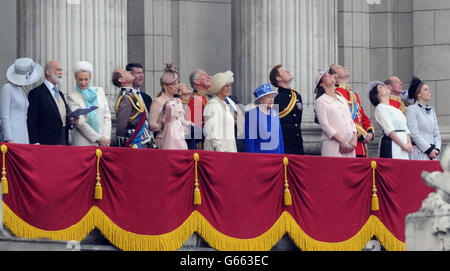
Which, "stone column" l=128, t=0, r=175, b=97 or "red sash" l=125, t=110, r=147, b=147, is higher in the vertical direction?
"stone column" l=128, t=0, r=175, b=97

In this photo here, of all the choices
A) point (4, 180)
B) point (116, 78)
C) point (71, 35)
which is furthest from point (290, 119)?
point (4, 180)

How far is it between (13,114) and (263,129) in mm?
3046

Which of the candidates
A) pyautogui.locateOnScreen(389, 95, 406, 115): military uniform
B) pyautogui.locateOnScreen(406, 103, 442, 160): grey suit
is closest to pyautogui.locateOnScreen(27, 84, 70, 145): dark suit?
pyautogui.locateOnScreen(406, 103, 442, 160): grey suit

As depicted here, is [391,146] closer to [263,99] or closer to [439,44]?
[263,99]

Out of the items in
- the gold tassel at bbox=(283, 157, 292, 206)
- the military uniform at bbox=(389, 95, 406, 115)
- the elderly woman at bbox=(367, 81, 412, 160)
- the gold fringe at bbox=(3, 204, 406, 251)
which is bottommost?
the gold fringe at bbox=(3, 204, 406, 251)

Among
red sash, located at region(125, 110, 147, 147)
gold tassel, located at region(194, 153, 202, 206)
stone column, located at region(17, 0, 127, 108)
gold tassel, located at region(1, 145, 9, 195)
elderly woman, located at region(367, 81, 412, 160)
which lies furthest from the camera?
stone column, located at region(17, 0, 127, 108)

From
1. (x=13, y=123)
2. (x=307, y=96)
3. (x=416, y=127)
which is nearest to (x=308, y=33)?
(x=307, y=96)

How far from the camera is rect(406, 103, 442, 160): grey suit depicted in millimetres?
19078

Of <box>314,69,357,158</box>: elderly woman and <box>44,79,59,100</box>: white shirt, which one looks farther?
<box>314,69,357,158</box>: elderly woman

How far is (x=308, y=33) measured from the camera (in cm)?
2075

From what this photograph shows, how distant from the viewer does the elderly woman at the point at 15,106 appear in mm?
16422

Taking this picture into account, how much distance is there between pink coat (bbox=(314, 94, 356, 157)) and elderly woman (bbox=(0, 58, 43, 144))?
372cm

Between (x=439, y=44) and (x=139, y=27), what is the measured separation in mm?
5228

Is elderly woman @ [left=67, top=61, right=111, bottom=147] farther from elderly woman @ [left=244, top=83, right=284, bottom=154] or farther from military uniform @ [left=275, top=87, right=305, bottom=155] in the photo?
military uniform @ [left=275, top=87, right=305, bottom=155]
